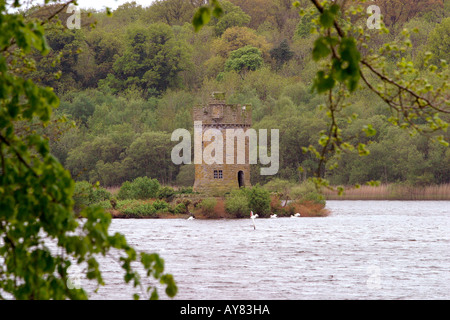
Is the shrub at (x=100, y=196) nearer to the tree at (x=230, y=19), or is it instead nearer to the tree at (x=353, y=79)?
the tree at (x=353, y=79)

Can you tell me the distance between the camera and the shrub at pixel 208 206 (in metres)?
43.8

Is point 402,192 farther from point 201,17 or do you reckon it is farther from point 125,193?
point 201,17

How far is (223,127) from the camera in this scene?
48.2m

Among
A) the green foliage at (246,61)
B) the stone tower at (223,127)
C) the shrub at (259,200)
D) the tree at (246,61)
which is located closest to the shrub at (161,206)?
the stone tower at (223,127)

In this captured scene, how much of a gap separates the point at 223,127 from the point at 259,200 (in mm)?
5637

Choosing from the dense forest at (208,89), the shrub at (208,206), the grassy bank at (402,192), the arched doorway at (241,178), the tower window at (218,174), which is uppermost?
the dense forest at (208,89)

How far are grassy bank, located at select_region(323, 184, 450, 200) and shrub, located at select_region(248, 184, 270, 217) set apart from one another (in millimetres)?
16548

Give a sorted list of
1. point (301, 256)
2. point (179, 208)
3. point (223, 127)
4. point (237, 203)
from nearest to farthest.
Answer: point (301, 256)
point (237, 203)
point (179, 208)
point (223, 127)

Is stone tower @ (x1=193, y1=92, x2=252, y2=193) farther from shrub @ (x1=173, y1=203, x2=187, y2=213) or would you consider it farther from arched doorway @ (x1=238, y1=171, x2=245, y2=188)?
shrub @ (x1=173, y1=203, x2=187, y2=213)

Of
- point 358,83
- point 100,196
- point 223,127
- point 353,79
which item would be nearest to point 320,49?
point 353,79

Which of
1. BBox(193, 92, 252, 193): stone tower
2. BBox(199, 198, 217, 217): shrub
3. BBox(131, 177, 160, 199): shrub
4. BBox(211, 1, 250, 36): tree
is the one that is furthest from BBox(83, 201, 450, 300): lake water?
BBox(211, 1, 250, 36): tree

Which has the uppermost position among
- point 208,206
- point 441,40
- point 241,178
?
point 441,40

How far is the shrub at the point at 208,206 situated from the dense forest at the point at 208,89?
9742mm
